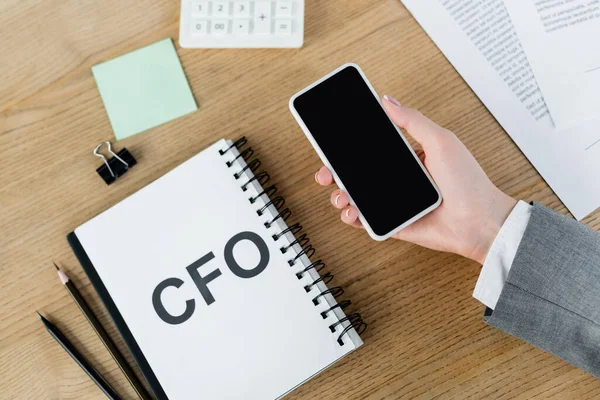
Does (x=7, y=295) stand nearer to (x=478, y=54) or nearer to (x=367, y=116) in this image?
(x=367, y=116)

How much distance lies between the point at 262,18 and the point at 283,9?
0.09 ft

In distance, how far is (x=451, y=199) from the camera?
1.94 feet

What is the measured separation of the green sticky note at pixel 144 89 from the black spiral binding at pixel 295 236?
0.09 m

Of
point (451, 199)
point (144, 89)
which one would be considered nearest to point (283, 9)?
point (144, 89)

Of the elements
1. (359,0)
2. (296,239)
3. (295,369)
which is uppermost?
(359,0)

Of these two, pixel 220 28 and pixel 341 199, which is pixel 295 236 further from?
pixel 220 28

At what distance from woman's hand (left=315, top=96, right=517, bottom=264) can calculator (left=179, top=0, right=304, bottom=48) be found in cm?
16

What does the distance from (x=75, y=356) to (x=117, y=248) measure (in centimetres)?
14

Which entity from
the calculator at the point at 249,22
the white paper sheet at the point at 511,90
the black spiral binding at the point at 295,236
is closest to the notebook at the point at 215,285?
the black spiral binding at the point at 295,236

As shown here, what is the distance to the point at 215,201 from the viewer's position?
612 millimetres

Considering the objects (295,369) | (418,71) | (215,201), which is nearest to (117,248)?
(215,201)

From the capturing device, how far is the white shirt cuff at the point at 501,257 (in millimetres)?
581

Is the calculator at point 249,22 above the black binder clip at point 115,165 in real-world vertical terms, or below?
above

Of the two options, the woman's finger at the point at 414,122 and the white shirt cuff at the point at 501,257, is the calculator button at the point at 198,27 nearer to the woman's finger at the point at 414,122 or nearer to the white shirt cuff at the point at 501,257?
the woman's finger at the point at 414,122
